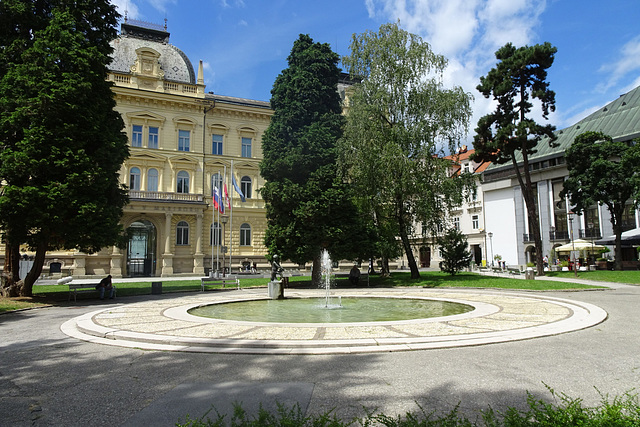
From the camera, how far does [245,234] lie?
4350 cm

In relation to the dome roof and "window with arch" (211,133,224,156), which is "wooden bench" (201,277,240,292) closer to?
"window with arch" (211,133,224,156)

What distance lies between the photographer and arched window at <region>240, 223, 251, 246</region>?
142 ft

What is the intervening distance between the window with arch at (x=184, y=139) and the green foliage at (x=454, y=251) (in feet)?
92.7

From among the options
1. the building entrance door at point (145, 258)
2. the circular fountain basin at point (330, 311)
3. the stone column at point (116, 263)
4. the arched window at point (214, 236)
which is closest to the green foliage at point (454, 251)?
the circular fountain basin at point (330, 311)

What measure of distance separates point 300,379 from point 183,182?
1560 inches

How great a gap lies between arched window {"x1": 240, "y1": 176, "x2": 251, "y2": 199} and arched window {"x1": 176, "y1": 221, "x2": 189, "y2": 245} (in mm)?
7099

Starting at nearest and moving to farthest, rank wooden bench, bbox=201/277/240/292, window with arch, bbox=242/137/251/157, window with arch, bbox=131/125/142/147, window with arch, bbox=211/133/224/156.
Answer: wooden bench, bbox=201/277/240/292 → window with arch, bbox=131/125/142/147 → window with arch, bbox=211/133/224/156 → window with arch, bbox=242/137/251/157

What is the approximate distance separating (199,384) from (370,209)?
21198 mm

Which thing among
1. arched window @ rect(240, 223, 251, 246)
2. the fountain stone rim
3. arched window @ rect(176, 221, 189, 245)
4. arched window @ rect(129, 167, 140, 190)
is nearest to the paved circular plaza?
the fountain stone rim

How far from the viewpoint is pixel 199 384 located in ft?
17.7

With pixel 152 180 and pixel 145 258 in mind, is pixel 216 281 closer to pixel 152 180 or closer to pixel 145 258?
pixel 152 180

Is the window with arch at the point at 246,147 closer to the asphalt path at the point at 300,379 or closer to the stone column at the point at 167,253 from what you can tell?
the stone column at the point at 167,253

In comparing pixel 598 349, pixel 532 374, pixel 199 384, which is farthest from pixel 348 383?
pixel 598 349

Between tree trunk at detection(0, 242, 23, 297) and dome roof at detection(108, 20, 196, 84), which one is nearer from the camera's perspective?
tree trunk at detection(0, 242, 23, 297)
